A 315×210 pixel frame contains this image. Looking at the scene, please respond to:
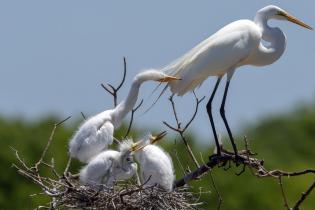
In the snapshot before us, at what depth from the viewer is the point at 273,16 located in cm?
1062

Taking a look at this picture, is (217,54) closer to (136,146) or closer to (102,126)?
(136,146)

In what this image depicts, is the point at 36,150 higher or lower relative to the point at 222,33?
lower

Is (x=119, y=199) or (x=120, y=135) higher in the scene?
(x=119, y=199)

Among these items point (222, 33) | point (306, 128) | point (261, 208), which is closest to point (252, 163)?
point (222, 33)

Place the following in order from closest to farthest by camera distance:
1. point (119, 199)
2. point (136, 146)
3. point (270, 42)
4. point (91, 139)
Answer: point (119, 199) < point (91, 139) < point (136, 146) < point (270, 42)

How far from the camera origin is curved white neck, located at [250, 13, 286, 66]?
10578 mm

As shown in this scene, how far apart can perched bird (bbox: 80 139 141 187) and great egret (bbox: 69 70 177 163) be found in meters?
0.09

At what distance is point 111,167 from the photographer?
957 centimetres

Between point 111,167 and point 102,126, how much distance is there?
0.36 meters

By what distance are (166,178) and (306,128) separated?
70.7ft

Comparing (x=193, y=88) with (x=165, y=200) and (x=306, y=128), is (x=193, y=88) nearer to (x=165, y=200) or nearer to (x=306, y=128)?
(x=165, y=200)

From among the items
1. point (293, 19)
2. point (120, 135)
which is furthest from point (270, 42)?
point (120, 135)

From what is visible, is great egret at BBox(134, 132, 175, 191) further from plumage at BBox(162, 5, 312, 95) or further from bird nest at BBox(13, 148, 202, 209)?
plumage at BBox(162, 5, 312, 95)

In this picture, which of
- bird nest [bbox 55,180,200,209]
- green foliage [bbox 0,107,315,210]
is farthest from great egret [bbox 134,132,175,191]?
green foliage [bbox 0,107,315,210]
